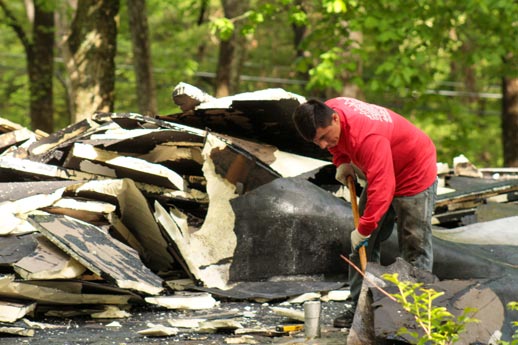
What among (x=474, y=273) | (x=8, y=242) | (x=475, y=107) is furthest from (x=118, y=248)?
(x=475, y=107)

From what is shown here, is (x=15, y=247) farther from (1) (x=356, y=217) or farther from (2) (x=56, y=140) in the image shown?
(1) (x=356, y=217)

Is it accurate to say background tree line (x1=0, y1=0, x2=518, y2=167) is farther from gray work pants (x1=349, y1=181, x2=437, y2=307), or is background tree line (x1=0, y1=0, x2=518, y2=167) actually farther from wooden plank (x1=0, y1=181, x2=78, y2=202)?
gray work pants (x1=349, y1=181, x2=437, y2=307)

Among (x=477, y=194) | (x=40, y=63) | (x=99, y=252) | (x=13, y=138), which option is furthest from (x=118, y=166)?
(x=40, y=63)

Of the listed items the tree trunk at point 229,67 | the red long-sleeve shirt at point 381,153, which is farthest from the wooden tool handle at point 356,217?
the tree trunk at point 229,67

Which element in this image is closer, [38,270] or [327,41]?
[38,270]

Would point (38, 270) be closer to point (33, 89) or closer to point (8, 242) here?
point (8, 242)

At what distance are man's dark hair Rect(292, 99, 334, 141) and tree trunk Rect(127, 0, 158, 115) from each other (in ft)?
34.4

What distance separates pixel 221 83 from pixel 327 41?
8.74 feet

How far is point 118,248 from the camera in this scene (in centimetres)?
654

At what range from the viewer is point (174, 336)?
17.6 feet

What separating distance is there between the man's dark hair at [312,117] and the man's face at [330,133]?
3 centimetres

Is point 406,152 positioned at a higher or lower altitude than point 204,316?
higher

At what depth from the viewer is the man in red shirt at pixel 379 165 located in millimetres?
5062

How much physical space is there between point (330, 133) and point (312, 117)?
0.53 ft
